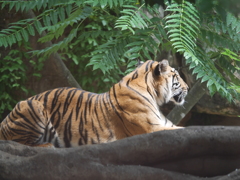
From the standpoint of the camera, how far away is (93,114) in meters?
3.61

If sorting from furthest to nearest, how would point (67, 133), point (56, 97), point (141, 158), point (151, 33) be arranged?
point (151, 33) → point (56, 97) → point (67, 133) → point (141, 158)

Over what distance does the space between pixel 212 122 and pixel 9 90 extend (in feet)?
13.8

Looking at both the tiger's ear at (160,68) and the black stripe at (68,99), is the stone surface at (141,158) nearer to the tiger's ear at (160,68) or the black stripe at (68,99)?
the black stripe at (68,99)

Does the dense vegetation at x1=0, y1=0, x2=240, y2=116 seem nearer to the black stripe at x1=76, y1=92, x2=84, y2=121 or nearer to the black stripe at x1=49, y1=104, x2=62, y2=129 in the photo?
the black stripe at x1=76, y1=92, x2=84, y2=121

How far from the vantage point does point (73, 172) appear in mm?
1977

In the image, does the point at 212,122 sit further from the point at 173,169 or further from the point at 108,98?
the point at 173,169

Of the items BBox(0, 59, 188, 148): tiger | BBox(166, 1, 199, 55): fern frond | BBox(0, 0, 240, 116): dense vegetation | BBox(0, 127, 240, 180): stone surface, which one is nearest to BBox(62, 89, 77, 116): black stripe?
BBox(0, 59, 188, 148): tiger

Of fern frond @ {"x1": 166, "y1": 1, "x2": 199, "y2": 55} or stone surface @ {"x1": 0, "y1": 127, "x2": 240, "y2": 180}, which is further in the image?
fern frond @ {"x1": 166, "y1": 1, "x2": 199, "y2": 55}

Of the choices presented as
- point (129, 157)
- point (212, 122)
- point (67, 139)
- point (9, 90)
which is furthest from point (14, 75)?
point (129, 157)

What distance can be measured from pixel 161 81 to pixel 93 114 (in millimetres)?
809

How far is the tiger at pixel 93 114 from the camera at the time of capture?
3.45 m

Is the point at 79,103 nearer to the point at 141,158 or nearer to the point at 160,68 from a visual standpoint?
the point at 160,68

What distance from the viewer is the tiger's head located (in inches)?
146

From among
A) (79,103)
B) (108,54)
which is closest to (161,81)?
(108,54)
